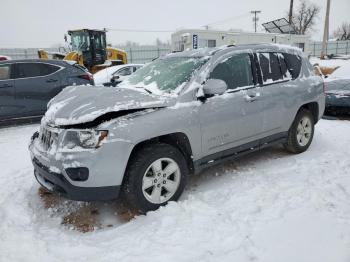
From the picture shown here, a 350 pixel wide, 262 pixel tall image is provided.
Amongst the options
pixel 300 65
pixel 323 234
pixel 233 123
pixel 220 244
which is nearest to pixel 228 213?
pixel 220 244

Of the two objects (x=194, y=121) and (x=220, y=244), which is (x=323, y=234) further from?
(x=194, y=121)

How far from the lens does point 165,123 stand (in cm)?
377

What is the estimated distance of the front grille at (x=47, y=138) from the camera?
3.66 m

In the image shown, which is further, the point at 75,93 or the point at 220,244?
the point at 75,93

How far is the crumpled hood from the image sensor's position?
3.50 metres

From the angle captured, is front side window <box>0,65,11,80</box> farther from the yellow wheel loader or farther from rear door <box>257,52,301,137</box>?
the yellow wheel loader

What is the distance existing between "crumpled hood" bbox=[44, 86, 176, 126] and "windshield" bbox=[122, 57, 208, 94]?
284 millimetres

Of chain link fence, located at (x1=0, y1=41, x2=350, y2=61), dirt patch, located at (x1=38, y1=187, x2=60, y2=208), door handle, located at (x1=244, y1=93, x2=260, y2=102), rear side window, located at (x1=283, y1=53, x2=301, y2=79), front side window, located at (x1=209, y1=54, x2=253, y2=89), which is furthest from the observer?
chain link fence, located at (x1=0, y1=41, x2=350, y2=61)

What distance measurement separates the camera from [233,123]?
4.44 meters

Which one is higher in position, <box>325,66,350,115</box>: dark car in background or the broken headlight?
the broken headlight

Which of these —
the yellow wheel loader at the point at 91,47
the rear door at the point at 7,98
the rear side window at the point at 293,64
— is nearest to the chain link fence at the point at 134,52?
the yellow wheel loader at the point at 91,47

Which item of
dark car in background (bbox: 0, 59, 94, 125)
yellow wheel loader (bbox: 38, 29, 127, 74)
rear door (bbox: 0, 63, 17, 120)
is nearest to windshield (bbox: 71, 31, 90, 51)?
yellow wheel loader (bbox: 38, 29, 127, 74)

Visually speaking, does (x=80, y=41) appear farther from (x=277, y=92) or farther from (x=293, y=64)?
(x=277, y=92)

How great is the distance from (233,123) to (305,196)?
1187mm
